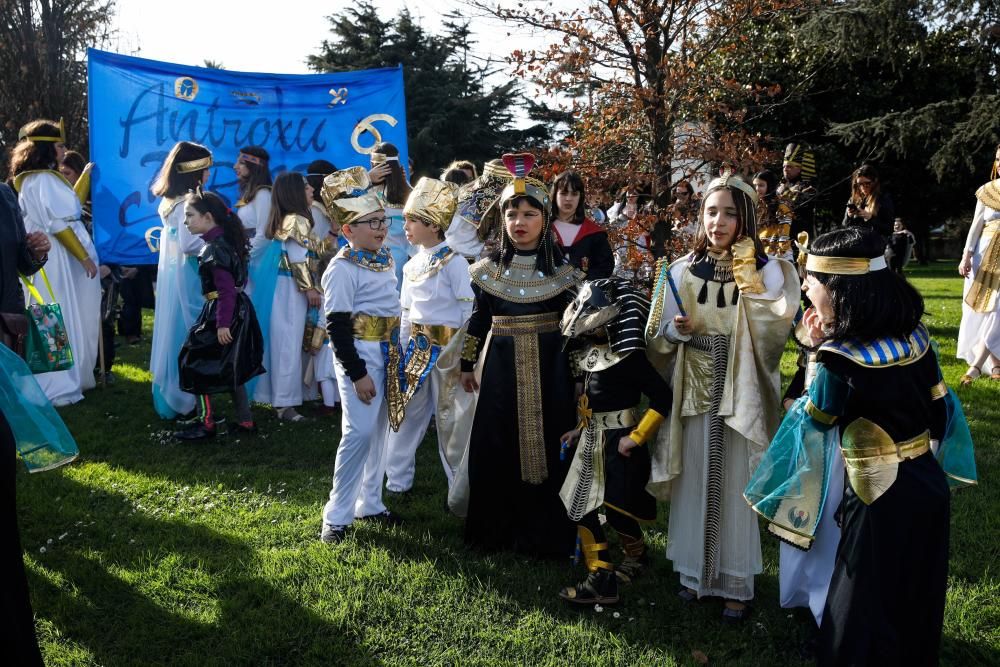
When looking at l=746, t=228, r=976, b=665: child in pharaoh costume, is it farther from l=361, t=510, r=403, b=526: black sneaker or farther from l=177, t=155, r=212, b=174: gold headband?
l=177, t=155, r=212, b=174: gold headband

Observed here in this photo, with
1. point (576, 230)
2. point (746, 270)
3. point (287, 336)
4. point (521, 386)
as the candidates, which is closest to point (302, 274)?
point (287, 336)

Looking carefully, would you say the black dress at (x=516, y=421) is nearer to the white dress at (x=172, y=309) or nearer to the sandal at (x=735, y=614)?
the sandal at (x=735, y=614)

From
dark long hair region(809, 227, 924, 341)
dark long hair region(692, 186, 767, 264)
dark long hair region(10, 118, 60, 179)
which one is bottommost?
dark long hair region(809, 227, 924, 341)

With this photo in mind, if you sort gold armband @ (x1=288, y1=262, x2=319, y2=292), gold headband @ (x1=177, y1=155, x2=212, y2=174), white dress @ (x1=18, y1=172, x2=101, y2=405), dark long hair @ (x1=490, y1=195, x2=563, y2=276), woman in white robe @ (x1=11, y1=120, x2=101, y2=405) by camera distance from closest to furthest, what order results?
dark long hair @ (x1=490, y1=195, x2=563, y2=276), woman in white robe @ (x1=11, y1=120, x2=101, y2=405), gold headband @ (x1=177, y1=155, x2=212, y2=174), white dress @ (x1=18, y1=172, x2=101, y2=405), gold armband @ (x1=288, y1=262, x2=319, y2=292)

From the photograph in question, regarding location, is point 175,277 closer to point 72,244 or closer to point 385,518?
point 72,244

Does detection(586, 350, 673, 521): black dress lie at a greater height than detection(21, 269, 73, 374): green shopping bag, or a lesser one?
lesser

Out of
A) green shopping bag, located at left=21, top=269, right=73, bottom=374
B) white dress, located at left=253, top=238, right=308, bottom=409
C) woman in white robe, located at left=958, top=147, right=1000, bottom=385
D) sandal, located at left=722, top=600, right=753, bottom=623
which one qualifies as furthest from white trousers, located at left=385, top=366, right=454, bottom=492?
woman in white robe, located at left=958, top=147, right=1000, bottom=385

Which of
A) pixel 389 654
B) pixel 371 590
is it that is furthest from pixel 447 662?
pixel 371 590

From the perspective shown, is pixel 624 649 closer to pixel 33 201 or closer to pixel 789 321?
pixel 789 321

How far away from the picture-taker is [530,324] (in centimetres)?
407

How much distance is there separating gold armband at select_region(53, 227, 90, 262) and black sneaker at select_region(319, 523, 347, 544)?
4.66 meters

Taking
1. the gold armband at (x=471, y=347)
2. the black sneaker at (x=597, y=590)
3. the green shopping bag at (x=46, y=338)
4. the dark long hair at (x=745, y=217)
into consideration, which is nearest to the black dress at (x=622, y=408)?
the black sneaker at (x=597, y=590)

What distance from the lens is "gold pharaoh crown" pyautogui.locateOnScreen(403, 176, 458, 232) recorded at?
4715 mm

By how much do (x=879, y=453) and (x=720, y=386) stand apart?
938mm
